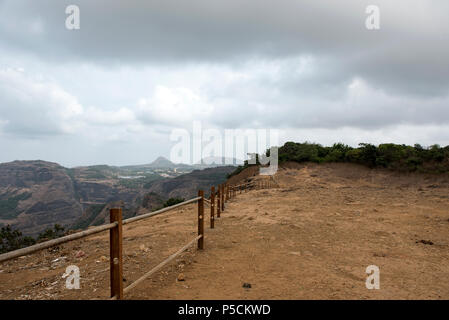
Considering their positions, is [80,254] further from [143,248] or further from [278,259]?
[278,259]

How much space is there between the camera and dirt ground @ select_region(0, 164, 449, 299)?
388 centimetres

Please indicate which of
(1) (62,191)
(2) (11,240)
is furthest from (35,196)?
(2) (11,240)

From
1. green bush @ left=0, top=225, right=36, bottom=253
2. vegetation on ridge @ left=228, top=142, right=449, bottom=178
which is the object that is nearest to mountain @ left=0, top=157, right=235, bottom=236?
green bush @ left=0, top=225, right=36, bottom=253

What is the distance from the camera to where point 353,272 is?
4.52m

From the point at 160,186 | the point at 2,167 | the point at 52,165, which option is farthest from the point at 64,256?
the point at 2,167

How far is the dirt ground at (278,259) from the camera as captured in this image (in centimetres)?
388

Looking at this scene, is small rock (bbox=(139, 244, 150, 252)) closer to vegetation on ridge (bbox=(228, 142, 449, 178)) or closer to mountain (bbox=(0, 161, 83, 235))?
vegetation on ridge (bbox=(228, 142, 449, 178))

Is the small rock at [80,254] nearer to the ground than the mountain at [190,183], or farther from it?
farther from it

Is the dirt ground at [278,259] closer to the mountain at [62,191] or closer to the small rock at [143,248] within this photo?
the small rock at [143,248]

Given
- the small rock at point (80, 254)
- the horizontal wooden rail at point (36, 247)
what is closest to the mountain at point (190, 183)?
the small rock at point (80, 254)

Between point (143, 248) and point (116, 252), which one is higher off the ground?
point (116, 252)

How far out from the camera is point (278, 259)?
5.14 metres
